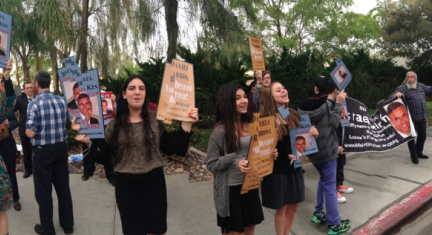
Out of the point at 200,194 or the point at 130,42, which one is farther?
the point at 130,42

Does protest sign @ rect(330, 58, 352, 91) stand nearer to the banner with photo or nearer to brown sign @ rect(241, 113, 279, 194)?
brown sign @ rect(241, 113, 279, 194)

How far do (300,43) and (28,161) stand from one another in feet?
55.1

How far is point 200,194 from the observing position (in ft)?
16.8

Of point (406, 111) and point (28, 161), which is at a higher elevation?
point (406, 111)

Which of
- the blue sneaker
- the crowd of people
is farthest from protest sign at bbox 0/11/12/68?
the blue sneaker

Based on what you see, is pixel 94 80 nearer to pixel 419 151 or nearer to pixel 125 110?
pixel 125 110

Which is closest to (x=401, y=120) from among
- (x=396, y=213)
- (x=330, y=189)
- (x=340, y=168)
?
(x=340, y=168)

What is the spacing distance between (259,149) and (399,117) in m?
4.77

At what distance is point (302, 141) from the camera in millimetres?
3229

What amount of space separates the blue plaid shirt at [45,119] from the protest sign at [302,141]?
2.66 metres

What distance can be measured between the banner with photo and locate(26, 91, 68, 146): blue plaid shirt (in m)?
4.25

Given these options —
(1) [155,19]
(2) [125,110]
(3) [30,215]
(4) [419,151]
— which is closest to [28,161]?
(3) [30,215]

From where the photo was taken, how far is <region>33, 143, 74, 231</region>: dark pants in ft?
11.7

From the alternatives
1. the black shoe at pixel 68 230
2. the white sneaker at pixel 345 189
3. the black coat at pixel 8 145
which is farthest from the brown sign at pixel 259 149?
the black coat at pixel 8 145
